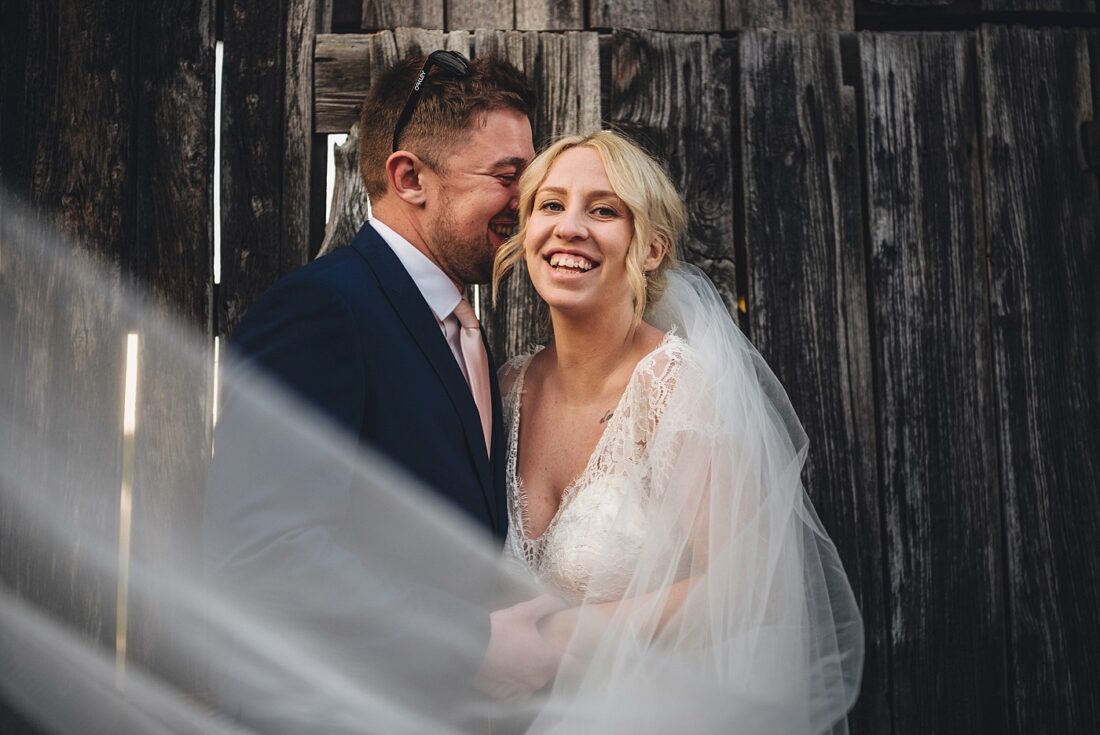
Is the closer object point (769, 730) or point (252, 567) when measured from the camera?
point (252, 567)

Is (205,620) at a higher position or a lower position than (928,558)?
lower

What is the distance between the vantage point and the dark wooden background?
2.62 metres

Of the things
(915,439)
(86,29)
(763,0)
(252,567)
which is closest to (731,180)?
(763,0)

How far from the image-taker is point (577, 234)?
2240mm

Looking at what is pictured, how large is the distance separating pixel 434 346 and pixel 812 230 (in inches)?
53.2

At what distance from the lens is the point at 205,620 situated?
8.34 feet

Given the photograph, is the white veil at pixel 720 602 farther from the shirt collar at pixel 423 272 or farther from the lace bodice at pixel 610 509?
the shirt collar at pixel 423 272

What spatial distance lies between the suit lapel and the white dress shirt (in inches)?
3.8

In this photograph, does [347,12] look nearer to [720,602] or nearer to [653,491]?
[653,491]

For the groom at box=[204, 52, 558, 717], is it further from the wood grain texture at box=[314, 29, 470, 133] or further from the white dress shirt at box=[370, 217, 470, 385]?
the wood grain texture at box=[314, 29, 470, 133]

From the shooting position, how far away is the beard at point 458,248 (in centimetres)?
231

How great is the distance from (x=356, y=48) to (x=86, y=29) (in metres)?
0.82

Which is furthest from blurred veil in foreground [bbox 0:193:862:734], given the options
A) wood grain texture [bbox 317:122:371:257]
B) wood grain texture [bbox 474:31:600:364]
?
wood grain texture [bbox 474:31:600:364]

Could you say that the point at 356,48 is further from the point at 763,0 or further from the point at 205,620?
the point at 205,620
